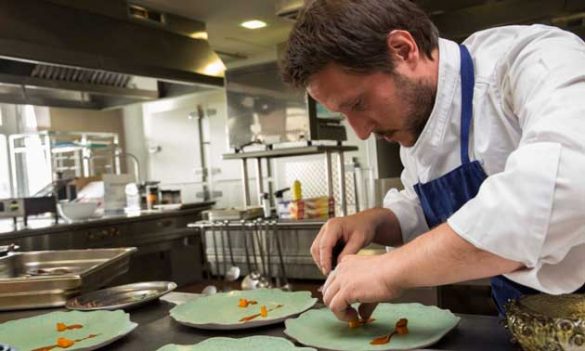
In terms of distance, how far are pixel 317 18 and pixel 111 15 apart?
2.94 m

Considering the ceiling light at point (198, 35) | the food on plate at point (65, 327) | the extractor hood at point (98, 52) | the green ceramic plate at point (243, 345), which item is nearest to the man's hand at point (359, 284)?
the green ceramic plate at point (243, 345)

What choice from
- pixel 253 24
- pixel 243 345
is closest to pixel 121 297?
pixel 243 345

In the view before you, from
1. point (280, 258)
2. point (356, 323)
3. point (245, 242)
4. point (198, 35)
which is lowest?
point (280, 258)

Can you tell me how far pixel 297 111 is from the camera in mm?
3756

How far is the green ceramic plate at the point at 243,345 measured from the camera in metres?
0.94

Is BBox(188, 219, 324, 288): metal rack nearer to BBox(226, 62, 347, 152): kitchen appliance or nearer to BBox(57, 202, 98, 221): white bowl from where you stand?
BBox(226, 62, 347, 152): kitchen appliance

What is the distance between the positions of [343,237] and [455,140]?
333mm

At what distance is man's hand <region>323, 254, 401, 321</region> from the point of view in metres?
0.85

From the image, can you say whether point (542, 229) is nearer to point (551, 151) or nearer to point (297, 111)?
point (551, 151)

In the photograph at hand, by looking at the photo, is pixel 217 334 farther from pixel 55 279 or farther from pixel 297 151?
pixel 297 151

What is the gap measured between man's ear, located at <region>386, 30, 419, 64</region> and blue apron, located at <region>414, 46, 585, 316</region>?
A: 0.13 metres

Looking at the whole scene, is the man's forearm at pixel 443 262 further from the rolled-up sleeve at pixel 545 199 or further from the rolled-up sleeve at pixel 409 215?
the rolled-up sleeve at pixel 409 215

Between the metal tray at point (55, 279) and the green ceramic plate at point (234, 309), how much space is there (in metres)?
0.44

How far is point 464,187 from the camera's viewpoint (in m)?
1.11
